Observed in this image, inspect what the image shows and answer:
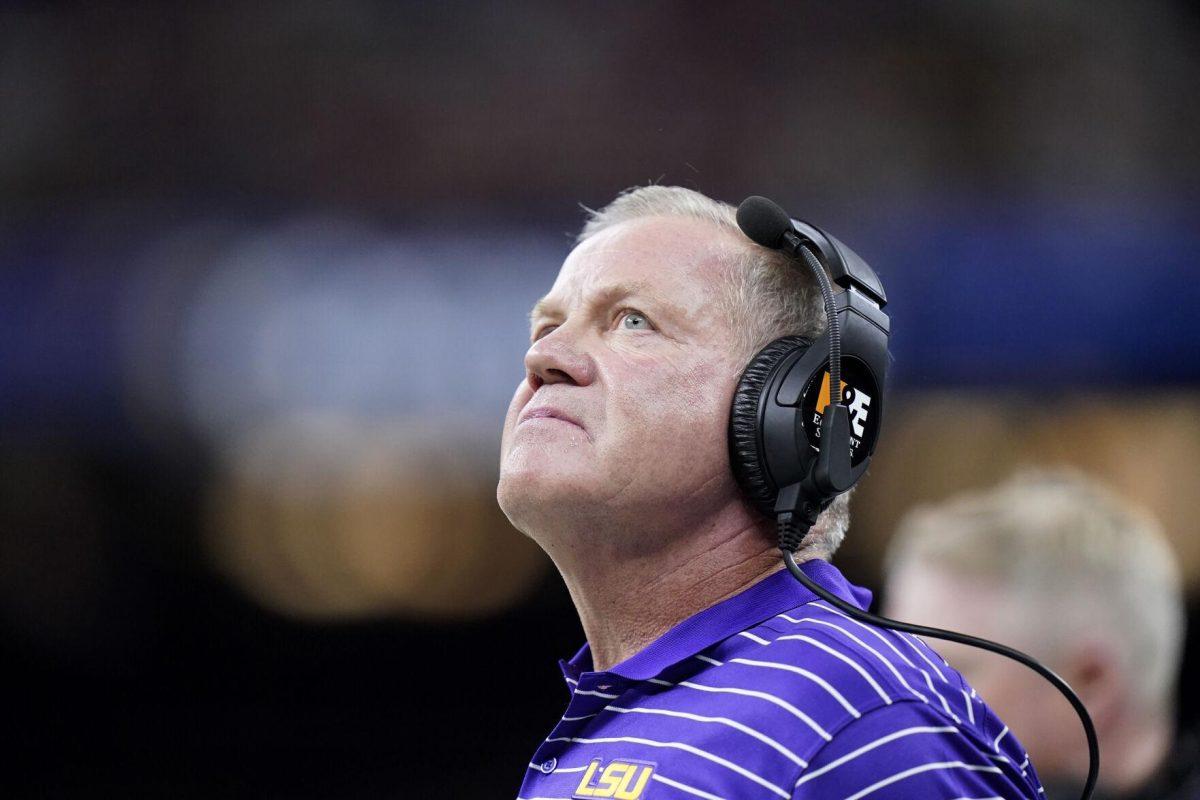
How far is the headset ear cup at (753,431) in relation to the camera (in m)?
1.32

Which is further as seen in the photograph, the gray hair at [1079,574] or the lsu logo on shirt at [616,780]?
the gray hair at [1079,574]

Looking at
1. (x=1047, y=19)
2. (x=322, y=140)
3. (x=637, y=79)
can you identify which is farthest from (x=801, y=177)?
(x=322, y=140)

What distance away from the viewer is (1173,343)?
4.23 metres

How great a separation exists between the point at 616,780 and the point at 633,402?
39cm

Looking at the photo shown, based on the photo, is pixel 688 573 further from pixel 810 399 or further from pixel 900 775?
pixel 900 775

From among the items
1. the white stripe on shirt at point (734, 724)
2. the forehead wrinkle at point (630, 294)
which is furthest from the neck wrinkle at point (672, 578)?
the forehead wrinkle at point (630, 294)

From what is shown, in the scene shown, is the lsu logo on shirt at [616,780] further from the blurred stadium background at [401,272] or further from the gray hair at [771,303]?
the blurred stadium background at [401,272]

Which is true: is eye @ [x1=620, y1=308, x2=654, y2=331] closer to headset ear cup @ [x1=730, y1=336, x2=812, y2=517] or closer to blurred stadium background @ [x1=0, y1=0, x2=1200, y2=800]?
headset ear cup @ [x1=730, y1=336, x2=812, y2=517]

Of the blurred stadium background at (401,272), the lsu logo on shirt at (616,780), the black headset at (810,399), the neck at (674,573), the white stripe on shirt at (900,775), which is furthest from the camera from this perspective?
the blurred stadium background at (401,272)

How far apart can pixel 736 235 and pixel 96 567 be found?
3.48m

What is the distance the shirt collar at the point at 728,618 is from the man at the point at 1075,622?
92cm

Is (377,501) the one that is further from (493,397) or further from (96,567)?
(96,567)

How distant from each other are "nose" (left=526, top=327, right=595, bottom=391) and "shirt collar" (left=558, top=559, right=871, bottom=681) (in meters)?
0.28

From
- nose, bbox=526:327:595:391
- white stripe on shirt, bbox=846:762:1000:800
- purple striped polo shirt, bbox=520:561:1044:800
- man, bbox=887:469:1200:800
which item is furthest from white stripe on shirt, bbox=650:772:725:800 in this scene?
man, bbox=887:469:1200:800
